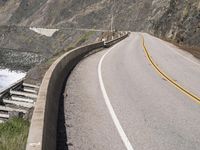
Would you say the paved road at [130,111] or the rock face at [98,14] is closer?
the paved road at [130,111]

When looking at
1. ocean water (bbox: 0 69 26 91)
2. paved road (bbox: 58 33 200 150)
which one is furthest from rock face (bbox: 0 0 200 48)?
paved road (bbox: 58 33 200 150)

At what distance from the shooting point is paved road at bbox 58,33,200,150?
9.02 m

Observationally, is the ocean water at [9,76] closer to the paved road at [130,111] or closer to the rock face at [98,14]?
the rock face at [98,14]

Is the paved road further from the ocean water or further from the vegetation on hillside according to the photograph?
the ocean water

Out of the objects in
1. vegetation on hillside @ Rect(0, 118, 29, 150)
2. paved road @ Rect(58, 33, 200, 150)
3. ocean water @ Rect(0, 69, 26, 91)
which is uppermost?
vegetation on hillside @ Rect(0, 118, 29, 150)

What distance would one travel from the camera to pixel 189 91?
1514 centimetres

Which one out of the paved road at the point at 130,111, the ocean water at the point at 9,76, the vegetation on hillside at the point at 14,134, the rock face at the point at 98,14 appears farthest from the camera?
the rock face at the point at 98,14

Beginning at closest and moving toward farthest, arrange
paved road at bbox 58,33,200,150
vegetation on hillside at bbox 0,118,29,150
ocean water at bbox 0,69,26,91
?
vegetation on hillside at bbox 0,118,29,150 < paved road at bbox 58,33,200,150 < ocean water at bbox 0,69,26,91

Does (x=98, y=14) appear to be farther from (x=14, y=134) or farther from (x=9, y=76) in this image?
(x=14, y=134)

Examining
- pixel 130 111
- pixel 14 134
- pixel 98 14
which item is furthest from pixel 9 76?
pixel 14 134

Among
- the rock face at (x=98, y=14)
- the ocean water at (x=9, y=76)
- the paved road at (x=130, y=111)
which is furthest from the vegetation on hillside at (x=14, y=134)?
the ocean water at (x=9, y=76)

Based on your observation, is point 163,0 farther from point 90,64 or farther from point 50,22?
point 90,64

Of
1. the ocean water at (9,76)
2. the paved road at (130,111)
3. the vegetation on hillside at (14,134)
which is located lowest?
the ocean water at (9,76)

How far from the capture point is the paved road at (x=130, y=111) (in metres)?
9.02
